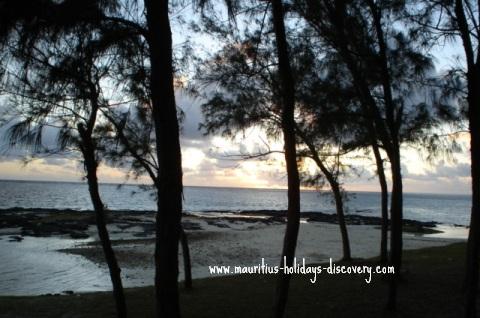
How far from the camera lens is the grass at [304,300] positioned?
863 cm

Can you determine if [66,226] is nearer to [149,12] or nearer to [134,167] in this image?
[134,167]

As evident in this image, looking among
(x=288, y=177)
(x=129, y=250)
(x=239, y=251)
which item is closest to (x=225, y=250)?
(x=239, y=251)

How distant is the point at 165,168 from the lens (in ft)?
17.3

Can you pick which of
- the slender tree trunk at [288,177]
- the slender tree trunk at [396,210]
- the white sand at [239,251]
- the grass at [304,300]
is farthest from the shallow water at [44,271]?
the slender tree trunk at [288,177]

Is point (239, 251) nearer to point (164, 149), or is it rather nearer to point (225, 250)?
point (225, 250)

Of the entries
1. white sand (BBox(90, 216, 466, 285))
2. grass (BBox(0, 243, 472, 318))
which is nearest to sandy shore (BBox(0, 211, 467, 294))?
white sand (BBox(90, 216, 466, 285))

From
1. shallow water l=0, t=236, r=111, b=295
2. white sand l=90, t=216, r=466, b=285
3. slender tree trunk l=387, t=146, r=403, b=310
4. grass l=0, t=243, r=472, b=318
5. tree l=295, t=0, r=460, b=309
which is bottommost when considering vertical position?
shallow water l=0, t=236, r=111, b=295

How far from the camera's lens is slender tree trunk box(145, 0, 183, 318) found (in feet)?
17.3

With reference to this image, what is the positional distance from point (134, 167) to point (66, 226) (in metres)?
32.2

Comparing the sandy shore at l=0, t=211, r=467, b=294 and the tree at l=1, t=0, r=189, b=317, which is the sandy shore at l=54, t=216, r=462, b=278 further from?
the tree at l=1, t=0, r=189, b=317

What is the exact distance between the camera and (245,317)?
28.3 feet

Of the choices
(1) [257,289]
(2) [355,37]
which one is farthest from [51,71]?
(1) [257,289]

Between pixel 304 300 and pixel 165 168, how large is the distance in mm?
5905

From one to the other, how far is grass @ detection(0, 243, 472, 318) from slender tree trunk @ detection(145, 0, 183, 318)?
3.87m
